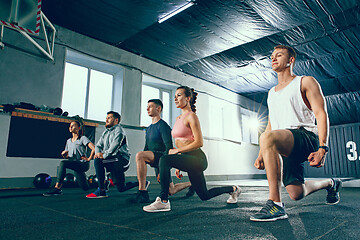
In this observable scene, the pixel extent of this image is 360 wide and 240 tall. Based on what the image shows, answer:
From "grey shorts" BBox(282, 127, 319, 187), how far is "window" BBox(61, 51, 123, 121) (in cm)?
470

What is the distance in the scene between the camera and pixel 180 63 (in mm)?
6883

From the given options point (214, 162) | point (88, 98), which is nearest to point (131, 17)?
point (88, 98)

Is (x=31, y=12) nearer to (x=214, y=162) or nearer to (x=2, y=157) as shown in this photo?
(x=2, y=157)

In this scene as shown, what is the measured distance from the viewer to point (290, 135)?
5.22ft

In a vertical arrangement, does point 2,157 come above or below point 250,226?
above

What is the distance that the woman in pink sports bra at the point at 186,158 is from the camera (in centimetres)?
204

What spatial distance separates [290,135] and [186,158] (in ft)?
2.82

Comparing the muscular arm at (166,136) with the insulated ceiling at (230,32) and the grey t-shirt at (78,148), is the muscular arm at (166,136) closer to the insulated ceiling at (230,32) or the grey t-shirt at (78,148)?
the grey t-shirt at (78,148)

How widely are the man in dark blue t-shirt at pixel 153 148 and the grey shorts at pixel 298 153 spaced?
117cm

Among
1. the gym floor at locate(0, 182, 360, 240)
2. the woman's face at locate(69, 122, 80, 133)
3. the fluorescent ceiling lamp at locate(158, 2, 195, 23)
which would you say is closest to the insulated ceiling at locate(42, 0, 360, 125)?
the fluorescent ceiling lamp at locate(158, 2, 195, 23)

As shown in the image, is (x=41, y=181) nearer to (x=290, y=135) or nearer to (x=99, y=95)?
(x=99, y=95)

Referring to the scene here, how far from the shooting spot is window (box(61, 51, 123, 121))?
538 centimetres

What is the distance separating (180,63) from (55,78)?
10.8ft

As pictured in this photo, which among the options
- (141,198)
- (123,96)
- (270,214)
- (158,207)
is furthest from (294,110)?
(123,96)
